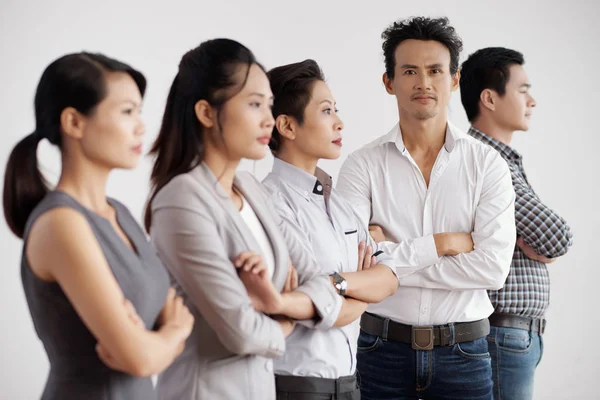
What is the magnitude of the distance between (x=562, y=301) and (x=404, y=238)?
286 cm

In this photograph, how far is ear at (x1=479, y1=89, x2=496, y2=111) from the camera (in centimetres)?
344

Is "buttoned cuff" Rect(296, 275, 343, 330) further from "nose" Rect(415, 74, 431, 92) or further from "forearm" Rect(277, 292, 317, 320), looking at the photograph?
"nose" Rect(415, 74, 431, 92)

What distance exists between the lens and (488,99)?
136 inches

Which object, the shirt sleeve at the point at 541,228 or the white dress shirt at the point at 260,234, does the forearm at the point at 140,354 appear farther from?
the shirt sleeve at the point at 541,228

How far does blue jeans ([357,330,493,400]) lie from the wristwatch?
25.2 inches

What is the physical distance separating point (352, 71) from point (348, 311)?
2.62m

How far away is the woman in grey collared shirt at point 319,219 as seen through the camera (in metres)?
2.22

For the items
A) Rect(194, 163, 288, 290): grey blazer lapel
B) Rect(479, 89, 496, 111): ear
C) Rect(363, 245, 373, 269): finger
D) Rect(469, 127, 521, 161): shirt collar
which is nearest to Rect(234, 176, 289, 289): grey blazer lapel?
Rect(194, 163, 288, 290): grey blazer lapel

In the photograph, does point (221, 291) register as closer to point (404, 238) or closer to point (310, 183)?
point (310, 183)

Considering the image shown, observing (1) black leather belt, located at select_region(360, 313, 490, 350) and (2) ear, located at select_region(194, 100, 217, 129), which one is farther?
(1) black leather belt, located at select_region(360, 313, 490, 350)

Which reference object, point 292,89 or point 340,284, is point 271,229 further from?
point 292,89

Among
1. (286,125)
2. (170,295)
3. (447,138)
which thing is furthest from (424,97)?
(170,295)

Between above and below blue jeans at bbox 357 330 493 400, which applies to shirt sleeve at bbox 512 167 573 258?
above

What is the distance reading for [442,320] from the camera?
278 centimetres
